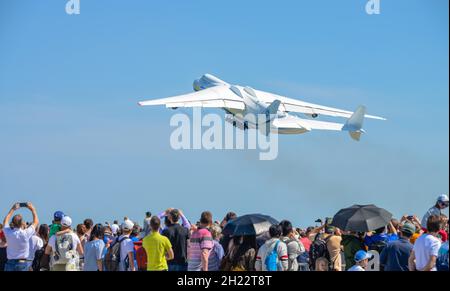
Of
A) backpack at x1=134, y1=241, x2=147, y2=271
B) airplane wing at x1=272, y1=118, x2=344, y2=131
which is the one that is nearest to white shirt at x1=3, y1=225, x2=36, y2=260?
backpack at x1=134, y1=241, x2=147, y2=271

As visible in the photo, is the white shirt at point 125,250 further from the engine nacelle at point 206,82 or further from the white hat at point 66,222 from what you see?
the engine nacelle at point 206,82

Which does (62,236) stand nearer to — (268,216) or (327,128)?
(268,216)

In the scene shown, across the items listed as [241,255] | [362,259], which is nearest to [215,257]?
[241,255]

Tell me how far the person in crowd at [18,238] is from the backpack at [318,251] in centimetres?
688

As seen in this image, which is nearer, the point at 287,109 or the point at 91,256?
the point at 91,256

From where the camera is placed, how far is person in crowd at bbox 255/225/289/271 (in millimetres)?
16737

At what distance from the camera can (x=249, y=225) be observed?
1744cm

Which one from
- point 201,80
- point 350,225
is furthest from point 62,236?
point 201,80

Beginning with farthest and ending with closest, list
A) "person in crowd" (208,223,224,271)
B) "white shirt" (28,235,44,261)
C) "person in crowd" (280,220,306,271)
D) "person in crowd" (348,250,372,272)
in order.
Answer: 1. "white shirt" (28,235,44,261)
2. "person in crowd" (280,220,306,271)
3. "person in crowd" (208,223,224,271)
4. "person in crowd" (348,250,372,272)

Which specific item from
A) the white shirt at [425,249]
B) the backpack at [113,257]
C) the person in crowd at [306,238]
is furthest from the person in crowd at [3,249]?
the white shirt at [425,249]

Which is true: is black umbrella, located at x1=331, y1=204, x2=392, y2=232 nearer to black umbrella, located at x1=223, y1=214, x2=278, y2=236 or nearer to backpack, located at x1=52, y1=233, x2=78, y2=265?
black umbrella, located at x1=223, y1=214, x2=278, y2=236

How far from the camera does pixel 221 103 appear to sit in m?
53.3

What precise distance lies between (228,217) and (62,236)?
442cm

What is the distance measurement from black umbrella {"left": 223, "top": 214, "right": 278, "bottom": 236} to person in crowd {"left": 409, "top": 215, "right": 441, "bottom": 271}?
3.79m
